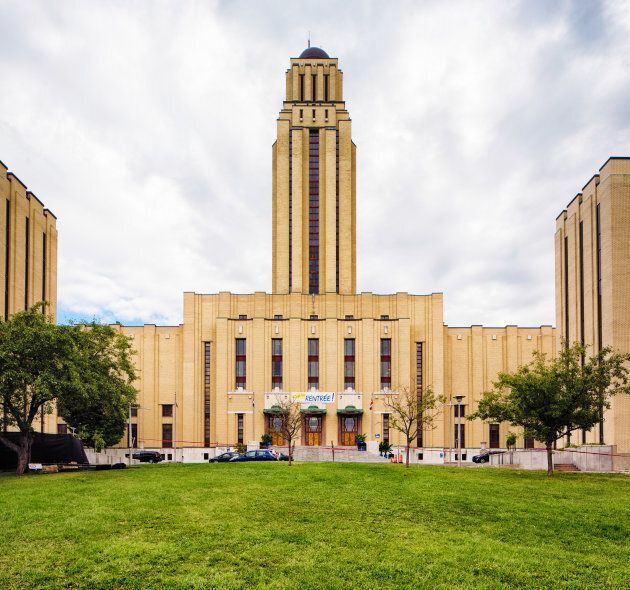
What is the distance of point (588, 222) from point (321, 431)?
34816 mm

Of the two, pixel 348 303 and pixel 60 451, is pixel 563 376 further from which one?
pixel 348 303

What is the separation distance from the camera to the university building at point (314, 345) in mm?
65062

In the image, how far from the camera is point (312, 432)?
6494 cm

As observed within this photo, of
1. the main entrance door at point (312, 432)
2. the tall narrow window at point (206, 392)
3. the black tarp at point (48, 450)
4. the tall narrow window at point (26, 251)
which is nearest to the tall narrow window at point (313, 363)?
the main entrance door at point (312, 432)

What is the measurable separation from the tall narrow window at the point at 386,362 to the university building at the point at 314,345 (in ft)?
0.53

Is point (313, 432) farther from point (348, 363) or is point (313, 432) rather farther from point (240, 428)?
point (348, 363)

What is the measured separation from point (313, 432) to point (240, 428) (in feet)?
27.0

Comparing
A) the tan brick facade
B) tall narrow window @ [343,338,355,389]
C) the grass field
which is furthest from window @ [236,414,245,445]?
the grass field

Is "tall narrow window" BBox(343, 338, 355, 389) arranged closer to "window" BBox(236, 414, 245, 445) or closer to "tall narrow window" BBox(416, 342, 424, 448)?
"tall narrow window" BBox(416, 342, 424, 448)

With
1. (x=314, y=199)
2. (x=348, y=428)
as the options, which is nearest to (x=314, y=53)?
→ (x=314, y=199)

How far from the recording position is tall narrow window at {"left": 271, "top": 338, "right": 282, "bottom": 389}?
66.7 metres

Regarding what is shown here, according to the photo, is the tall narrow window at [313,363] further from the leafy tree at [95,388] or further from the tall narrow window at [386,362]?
the leafy tree at [95,388]

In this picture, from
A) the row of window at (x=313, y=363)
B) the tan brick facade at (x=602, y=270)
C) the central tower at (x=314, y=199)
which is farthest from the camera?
the central tower at (x=314, y=199)

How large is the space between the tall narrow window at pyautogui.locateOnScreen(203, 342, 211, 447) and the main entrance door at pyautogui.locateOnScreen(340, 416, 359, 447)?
15748 mm
